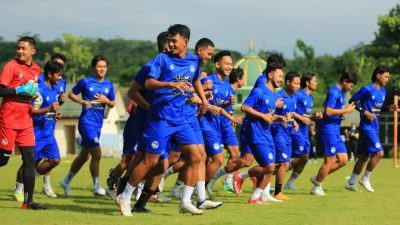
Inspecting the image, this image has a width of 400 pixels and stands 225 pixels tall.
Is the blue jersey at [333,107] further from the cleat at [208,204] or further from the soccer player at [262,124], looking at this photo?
the cleat at [208,204]

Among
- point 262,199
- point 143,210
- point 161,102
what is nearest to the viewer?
point 161,102

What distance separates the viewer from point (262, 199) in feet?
45.4

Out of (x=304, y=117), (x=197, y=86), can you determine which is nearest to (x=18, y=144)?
(x=197, y=86)

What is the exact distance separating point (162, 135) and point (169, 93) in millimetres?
532

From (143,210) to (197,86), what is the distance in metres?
1.84

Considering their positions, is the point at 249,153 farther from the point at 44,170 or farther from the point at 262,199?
the point at 44,170

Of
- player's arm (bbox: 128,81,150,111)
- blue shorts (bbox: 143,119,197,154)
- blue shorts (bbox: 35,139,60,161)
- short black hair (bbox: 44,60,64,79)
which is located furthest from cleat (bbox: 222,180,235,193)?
blue shorts (bbox: 143,119,197,154)

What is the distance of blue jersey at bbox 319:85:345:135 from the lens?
15906mm

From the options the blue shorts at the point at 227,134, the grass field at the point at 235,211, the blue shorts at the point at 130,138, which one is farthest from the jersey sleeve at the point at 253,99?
the blue shorts at the point at 227,134

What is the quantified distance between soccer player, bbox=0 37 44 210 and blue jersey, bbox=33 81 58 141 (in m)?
2.26

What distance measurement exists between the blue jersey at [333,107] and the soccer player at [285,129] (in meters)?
0.67

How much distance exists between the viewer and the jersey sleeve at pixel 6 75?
37.6ft

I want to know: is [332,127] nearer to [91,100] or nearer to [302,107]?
[302,107]

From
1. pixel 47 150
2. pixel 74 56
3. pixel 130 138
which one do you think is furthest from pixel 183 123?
pixel 74 56
